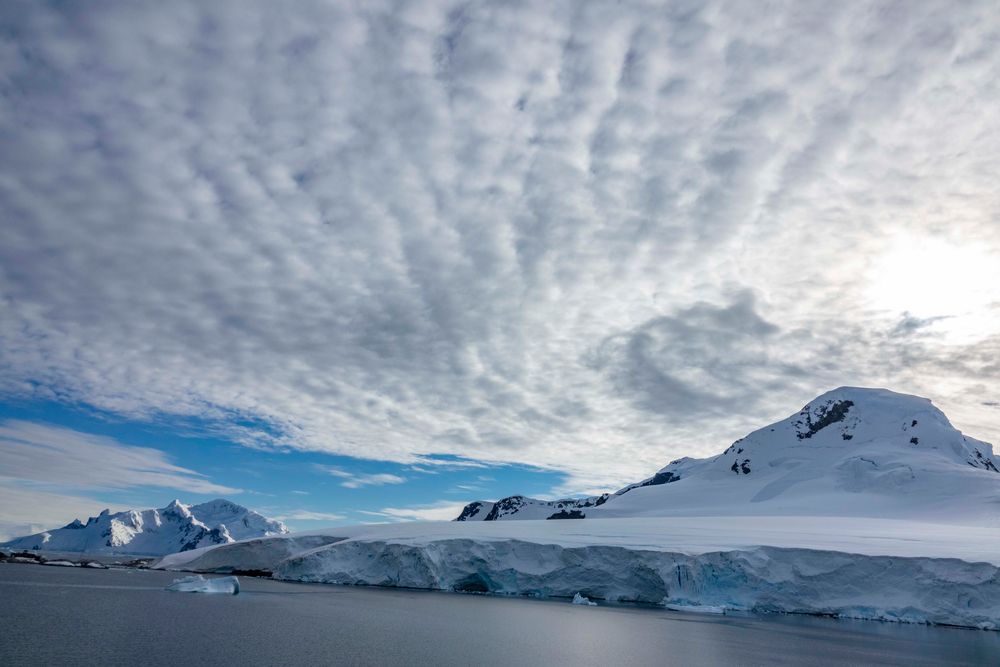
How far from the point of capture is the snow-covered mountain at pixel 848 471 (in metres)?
55.1

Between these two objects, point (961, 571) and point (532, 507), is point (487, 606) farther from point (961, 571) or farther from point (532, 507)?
point (532, 507)

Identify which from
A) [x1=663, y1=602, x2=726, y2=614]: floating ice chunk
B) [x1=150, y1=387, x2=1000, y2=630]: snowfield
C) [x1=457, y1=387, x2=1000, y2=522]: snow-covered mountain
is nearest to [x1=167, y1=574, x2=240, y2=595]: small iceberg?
[x1=150, y1=387, x2=1000, y2=630]: snowfield

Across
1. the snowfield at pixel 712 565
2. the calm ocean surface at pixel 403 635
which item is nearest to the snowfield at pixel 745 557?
the snowfield at pixel 712 565

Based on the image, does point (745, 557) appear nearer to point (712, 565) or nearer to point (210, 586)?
point (712, 565)

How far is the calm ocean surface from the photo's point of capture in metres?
13.2

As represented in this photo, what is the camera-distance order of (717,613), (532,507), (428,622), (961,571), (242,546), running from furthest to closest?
(532,507), (242,546), (717,613), (961,571), (428,622)

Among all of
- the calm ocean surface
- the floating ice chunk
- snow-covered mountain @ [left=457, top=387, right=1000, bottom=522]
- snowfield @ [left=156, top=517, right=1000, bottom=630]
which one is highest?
snow-covered mountain @ [left=457, top=387, right=1000, bottom=522]

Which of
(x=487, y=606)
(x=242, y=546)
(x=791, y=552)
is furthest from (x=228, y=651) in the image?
(x=242, y=546)

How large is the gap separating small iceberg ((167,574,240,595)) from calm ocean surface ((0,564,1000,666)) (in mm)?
1010

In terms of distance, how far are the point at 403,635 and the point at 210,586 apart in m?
15.9

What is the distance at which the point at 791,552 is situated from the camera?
100 ft

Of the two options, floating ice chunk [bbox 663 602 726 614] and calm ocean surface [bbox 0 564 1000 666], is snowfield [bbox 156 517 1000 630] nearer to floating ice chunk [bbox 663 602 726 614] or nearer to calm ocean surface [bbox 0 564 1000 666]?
floating ice chunk [bbox 663 602 726 614]

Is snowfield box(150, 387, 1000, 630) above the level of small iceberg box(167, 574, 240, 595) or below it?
above

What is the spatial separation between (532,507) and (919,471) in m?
91.2
